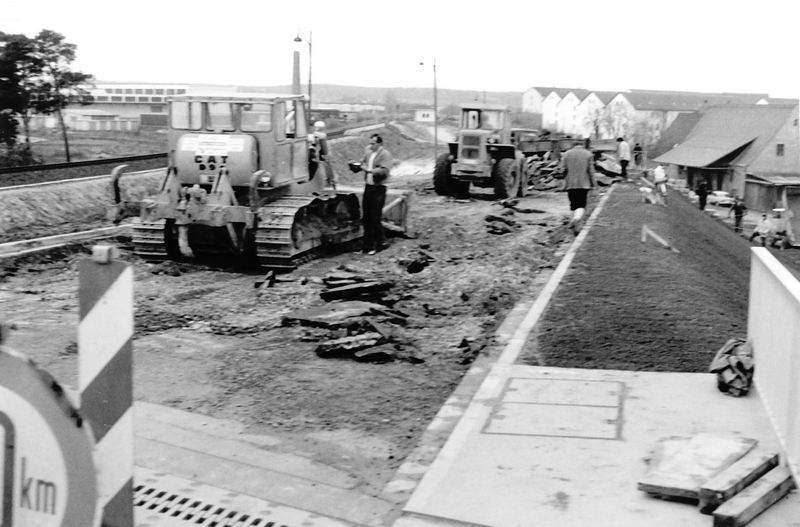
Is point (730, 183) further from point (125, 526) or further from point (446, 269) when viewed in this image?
point (125, 526)

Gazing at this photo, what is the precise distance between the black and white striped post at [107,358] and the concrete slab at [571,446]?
2.28 m

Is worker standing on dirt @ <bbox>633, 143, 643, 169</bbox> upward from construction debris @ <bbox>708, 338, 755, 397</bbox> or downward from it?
upward

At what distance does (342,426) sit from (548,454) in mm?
1648

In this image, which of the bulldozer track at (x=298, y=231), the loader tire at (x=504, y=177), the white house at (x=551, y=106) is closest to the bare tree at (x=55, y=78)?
the loader tire at (x=504, y=177)

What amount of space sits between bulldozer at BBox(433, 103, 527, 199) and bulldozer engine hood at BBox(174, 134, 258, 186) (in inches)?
456

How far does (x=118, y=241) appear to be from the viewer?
647 inches

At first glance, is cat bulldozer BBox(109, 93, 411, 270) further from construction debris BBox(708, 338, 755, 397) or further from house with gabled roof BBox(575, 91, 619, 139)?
house with gabled roof BBox(575, 91, 619, 139)

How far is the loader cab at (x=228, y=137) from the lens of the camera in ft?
46.6

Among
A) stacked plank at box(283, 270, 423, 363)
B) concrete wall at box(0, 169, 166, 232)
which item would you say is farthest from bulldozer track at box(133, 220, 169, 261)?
concrete wall at box(0, 169, 166, 232)

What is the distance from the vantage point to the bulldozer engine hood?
46.4 feet

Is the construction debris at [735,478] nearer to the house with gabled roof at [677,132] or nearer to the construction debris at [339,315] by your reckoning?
the construction debris at [339,315]

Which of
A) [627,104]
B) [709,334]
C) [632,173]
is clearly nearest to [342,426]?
[709,334]

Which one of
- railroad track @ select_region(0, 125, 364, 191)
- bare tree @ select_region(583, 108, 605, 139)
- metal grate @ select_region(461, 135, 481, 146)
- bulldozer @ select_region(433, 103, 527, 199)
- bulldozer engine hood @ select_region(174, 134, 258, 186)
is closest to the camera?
bulldozer engine hood @ select_region(174, 134, 258, 186)

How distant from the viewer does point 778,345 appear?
5.89 meters
